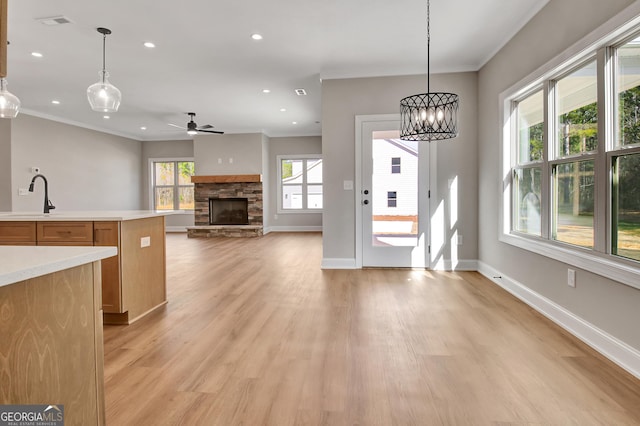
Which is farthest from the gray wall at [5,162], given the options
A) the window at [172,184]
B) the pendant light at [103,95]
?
the pendant light at [103,95]

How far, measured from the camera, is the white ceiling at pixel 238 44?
10.1 feet

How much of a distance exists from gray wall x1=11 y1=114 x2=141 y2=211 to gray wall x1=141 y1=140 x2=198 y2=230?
0.17 metres

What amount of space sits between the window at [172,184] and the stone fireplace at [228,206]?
111 cm

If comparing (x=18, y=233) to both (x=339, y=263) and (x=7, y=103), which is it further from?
(x=339, y=263)

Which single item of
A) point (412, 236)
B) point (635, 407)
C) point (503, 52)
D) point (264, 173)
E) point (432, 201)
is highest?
point (503, 52)

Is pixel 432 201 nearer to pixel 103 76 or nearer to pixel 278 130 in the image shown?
pixel 103 76

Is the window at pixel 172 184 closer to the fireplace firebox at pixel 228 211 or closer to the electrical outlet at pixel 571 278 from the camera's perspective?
the fireplace firebox at pixel 228 211

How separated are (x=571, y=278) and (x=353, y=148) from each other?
2860 millimetres

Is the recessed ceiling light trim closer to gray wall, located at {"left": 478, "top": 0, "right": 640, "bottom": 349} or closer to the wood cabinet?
the wood cabinet

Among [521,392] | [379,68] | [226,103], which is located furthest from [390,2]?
[226,103]

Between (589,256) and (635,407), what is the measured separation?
1034 millimetres

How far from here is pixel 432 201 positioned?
4504 millimetres

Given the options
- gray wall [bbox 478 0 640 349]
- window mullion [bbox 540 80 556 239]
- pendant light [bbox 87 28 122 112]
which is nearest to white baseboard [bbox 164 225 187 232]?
pendant light [bbox 87 28 122 112]

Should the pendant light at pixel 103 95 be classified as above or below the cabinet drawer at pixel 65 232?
above
